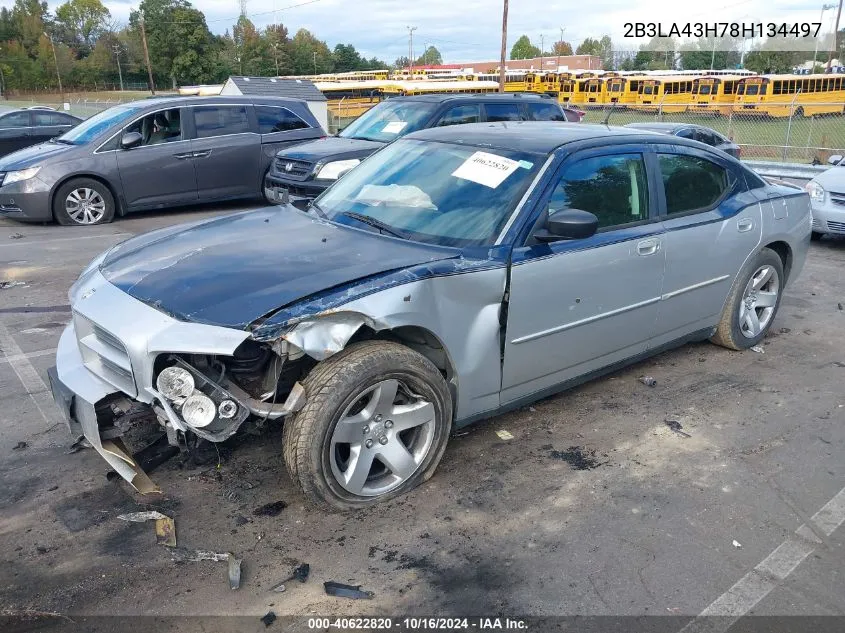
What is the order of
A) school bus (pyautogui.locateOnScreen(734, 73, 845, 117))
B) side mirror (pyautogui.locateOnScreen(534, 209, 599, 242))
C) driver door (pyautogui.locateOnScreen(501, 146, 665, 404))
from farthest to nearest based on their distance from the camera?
school bus (pyautogui.locateOnScreen(734, 73, 845, 117)) → driver door (pyautogui.locateOnScreen(501, 146, 665, 404)) → side mirror (pyautogui.locateOnScreen(534, 209, 599, 242))

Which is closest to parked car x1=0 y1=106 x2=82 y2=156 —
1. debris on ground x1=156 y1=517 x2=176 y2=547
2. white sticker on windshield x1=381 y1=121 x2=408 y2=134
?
white sticker on windshield x1=381 y1=121 x2=408 y2=134

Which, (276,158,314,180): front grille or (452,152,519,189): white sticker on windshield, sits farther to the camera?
(276,158,314,180): front grille

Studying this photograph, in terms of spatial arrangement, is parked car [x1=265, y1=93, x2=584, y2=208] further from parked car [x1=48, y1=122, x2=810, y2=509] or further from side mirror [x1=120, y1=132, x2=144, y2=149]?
parked car [x1=48, y1=122, x2=810, y2=509]

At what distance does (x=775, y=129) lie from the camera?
29250 mm

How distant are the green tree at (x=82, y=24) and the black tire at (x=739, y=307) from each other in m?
111

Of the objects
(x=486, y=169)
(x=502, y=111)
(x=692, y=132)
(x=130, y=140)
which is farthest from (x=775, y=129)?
(x=486, y=169)

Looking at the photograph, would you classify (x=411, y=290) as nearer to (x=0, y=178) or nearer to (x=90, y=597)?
(x=90, y=597)

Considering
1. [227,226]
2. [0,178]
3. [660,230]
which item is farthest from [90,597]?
[0,178]

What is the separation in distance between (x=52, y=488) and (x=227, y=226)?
164 cm

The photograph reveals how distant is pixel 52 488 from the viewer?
11.4 ft

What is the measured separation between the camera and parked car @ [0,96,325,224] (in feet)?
32.0

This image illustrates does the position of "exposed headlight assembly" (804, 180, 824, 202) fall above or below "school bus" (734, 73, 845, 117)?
below

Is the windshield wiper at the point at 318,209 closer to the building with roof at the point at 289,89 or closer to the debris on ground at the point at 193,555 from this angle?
the debris on ground at the point at 193,555

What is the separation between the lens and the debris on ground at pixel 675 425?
4.21 m
